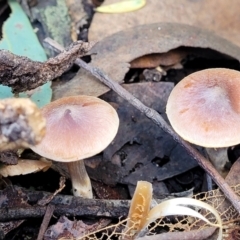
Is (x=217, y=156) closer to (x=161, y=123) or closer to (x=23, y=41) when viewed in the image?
(x=161, y=123)

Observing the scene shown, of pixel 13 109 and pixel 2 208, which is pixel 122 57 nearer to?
pixel 2 208

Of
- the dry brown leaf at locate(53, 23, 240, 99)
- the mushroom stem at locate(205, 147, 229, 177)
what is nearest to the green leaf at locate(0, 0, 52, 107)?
the dry brown leaf at locate(53, 23, 240, 99)

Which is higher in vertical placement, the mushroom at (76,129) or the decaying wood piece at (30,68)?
the decaying wood piece at (30,68)

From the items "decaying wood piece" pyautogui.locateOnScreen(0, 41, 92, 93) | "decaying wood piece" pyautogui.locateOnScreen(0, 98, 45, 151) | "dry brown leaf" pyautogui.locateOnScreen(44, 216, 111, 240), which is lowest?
"dry brown leaf" pyautogui.locateOnScreen(44, 216, 111, 240)

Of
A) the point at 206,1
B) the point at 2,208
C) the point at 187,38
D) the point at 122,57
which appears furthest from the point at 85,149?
the point at 206,1

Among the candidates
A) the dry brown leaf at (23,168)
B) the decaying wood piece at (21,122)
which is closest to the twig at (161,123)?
the dry brown leaf at (23,168)

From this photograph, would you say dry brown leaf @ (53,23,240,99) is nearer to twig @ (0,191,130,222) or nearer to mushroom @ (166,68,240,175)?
mushroom @ (166,68,240,175)

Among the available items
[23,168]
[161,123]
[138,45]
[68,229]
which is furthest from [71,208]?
[138,45]

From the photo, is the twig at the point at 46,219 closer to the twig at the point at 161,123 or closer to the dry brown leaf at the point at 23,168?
the dry brown leaf at the point at 23,168
